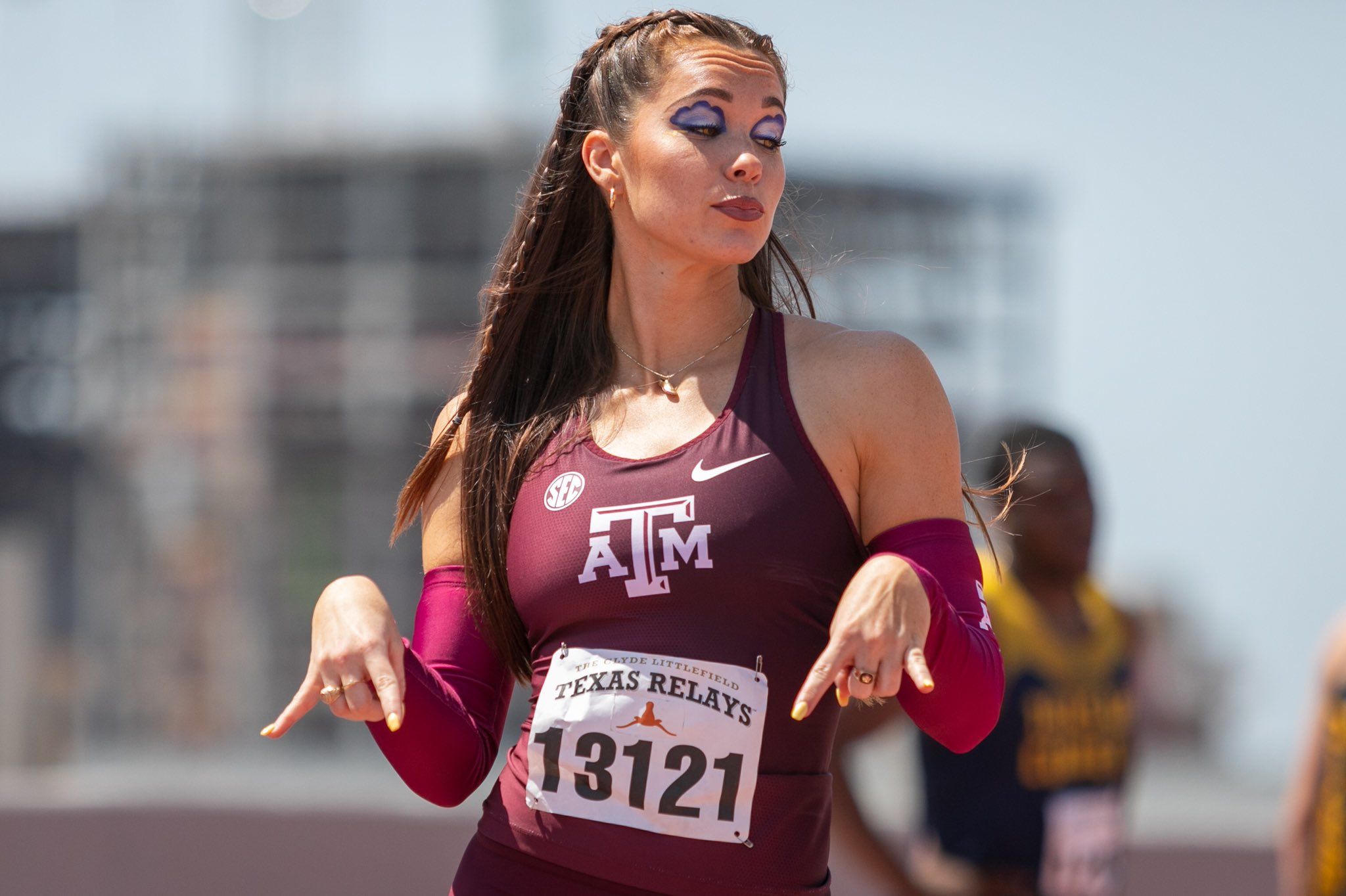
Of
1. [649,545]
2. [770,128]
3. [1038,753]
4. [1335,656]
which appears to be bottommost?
[1038,753]

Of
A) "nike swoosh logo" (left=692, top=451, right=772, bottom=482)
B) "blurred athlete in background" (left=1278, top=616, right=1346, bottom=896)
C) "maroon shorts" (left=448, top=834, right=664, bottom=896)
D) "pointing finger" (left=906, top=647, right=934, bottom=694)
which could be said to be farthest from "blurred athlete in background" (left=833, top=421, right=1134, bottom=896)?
"pointing finger" (left=906, top=647, right=934, bottom=694)

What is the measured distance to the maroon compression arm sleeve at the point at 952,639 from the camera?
1887mm

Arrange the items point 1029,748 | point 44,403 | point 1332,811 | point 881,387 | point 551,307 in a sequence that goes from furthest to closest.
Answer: point 44,403, point 1029,748, point 1332,811, point 551,307, point 881,387

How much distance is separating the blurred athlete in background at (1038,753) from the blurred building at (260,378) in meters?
16.5

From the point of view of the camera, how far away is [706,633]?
6.76 ft

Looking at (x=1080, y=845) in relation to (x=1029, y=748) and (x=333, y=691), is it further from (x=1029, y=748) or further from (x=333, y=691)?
(x=333, y=691)

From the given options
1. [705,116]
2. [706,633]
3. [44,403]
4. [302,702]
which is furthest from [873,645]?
[44,403]

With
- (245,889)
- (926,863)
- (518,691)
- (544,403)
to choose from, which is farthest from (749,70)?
(518,691)

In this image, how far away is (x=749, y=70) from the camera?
2291 mm

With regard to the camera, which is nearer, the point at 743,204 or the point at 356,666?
the point at 356,666

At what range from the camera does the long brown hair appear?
2.34m

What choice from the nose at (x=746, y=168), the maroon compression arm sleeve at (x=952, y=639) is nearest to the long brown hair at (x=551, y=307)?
the nose at (x=746, y=168)

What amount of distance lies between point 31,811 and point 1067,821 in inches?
193

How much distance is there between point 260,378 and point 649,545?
22194 millimetres
